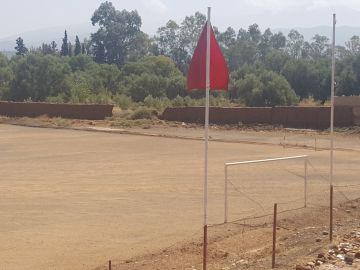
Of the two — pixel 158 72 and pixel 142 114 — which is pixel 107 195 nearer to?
pixel 142 114

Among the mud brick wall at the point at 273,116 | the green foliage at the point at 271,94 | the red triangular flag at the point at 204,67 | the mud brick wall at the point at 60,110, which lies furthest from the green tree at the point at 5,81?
the red triangular flag at the point at 204,67

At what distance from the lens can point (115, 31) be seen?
433 feet

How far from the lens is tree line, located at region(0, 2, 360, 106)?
202 ft

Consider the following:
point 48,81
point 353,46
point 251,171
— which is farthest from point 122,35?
point 251,171

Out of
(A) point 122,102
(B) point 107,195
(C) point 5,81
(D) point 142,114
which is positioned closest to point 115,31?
(C) point 5,81

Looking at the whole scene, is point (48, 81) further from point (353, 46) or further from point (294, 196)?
point (353, 46)

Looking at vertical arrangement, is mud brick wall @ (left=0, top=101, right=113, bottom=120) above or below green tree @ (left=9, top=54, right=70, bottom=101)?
below

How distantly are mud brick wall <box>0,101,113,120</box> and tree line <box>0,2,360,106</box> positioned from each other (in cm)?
795

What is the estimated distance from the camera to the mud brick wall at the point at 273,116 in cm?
4022

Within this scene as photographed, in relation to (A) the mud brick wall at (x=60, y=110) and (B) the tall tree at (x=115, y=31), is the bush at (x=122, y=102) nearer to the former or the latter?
(A) the mud brick wall at (x=60, y=110)

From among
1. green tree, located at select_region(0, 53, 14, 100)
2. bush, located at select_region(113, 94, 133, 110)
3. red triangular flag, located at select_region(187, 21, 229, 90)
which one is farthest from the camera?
green tree, located at select_region(0, 53, 14, 100)

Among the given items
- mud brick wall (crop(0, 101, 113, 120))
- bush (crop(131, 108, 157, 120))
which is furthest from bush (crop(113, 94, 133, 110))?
bush (crop(131, 108, 157, 120))

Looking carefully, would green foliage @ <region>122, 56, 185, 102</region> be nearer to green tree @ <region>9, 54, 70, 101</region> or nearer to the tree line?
the tree line

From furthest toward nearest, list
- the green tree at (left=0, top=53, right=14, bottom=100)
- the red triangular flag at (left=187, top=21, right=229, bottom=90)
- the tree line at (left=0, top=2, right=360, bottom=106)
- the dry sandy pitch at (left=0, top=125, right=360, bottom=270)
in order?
the green tree at (left=0, top=53, right=14, bottom=100) < the tree line at (left=0, top=2, right=360, bottom=106) < the dry sandy pitch at (left=0, top=125, right=360, bottom=270) < the red triangular flag at (left=187, top=21, right=229, bottom=90)
